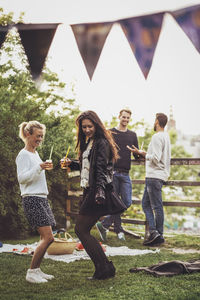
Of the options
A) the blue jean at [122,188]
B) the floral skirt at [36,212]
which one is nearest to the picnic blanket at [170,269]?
the floral skirt at [36,212]

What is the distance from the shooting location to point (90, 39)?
5.07m

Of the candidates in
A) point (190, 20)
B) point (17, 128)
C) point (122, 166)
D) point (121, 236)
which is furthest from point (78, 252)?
point (190, 20)

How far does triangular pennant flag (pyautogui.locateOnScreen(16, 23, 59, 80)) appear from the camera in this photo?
16.0ft

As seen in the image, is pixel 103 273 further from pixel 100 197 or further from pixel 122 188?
pixel 122 188

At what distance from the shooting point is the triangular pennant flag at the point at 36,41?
4.88m

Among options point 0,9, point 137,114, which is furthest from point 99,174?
point 137,114

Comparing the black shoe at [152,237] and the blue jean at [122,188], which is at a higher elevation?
the blue jean at [122,188]

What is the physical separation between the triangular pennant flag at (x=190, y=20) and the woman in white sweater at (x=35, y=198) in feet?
6.52

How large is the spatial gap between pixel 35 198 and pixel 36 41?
231cm

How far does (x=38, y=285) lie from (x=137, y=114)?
54.3ft

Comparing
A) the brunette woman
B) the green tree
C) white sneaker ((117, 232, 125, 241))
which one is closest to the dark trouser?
the brunette woman

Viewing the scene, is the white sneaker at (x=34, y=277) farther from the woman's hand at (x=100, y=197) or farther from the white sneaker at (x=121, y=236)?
the white sneaker at (x=121, y=236)

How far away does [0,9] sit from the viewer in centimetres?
773

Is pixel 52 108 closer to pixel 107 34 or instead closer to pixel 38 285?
pixel 107 34
